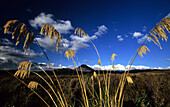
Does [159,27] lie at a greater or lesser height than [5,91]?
greater

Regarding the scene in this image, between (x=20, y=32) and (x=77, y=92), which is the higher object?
(x=20, y=32)

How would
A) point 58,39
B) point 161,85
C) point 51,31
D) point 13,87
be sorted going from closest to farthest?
point 51,31
point 58,39
point 13,87
point 161,85

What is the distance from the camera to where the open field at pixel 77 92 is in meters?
2.27

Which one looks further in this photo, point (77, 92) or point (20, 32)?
point (77, 92)

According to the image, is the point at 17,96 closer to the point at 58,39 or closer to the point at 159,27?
the point at 58,39

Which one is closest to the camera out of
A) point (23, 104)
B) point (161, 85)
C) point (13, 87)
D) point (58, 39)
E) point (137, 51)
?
point (58, 39)

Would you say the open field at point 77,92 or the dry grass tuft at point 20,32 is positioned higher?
the dry grass tuft at point 20,32

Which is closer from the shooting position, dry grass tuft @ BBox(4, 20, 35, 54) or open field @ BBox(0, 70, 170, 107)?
dry grass tuft @ BBox(4, 20, 35, 54)

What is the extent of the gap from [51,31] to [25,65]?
766 millimetres

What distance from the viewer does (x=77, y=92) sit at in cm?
256

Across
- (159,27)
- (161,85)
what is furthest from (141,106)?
(159,27)

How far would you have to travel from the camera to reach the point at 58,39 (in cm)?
177

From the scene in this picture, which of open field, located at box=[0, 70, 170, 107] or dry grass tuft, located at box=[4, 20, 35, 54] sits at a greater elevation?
dry grass tuft, located at box=[4, 20, 35, 54]

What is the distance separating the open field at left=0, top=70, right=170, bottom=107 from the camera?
2.27m
